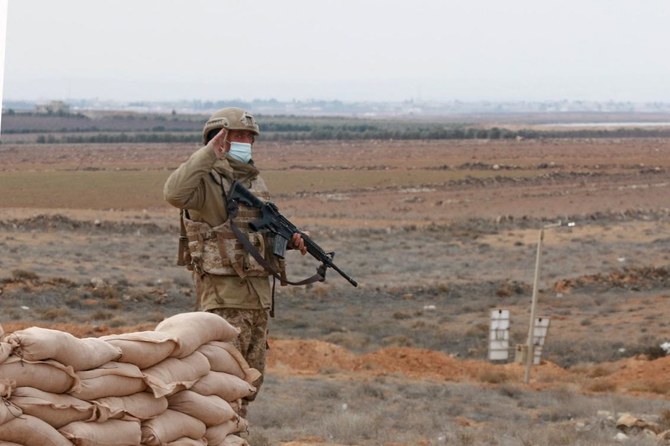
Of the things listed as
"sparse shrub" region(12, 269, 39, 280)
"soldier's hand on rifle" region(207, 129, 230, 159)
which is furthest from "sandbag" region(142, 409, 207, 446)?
"sparse shrub" region(12, 269, 39, 280)

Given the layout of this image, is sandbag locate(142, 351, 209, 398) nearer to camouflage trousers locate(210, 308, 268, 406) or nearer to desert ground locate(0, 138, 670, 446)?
camouflage trousers locate(210, 308, 268, 406)

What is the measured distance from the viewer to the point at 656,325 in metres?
20.5

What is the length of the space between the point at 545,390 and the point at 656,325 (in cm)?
742

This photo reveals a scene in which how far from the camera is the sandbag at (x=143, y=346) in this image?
546cm

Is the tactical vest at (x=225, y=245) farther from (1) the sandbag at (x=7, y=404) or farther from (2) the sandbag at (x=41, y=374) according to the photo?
(1) the sandbag at (x=7, y=404)

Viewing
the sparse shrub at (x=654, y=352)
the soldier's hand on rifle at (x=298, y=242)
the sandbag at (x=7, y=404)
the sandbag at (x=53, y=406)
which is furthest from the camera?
the sparse shrub at (x=654, y=352)

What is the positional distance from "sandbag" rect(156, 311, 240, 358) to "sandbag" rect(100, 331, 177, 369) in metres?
0.08

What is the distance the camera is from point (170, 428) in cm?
561

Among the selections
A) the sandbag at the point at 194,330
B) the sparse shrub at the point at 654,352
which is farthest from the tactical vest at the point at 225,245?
the sparse shrub at the point at 654,352

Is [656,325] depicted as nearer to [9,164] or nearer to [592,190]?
[592,190]

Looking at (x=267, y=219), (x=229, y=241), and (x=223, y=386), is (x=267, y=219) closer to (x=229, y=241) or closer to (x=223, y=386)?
(x=229, y=241)

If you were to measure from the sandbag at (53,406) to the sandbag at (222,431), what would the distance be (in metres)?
1.06

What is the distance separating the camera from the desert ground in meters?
11.5

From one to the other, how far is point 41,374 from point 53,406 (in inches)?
4.8
